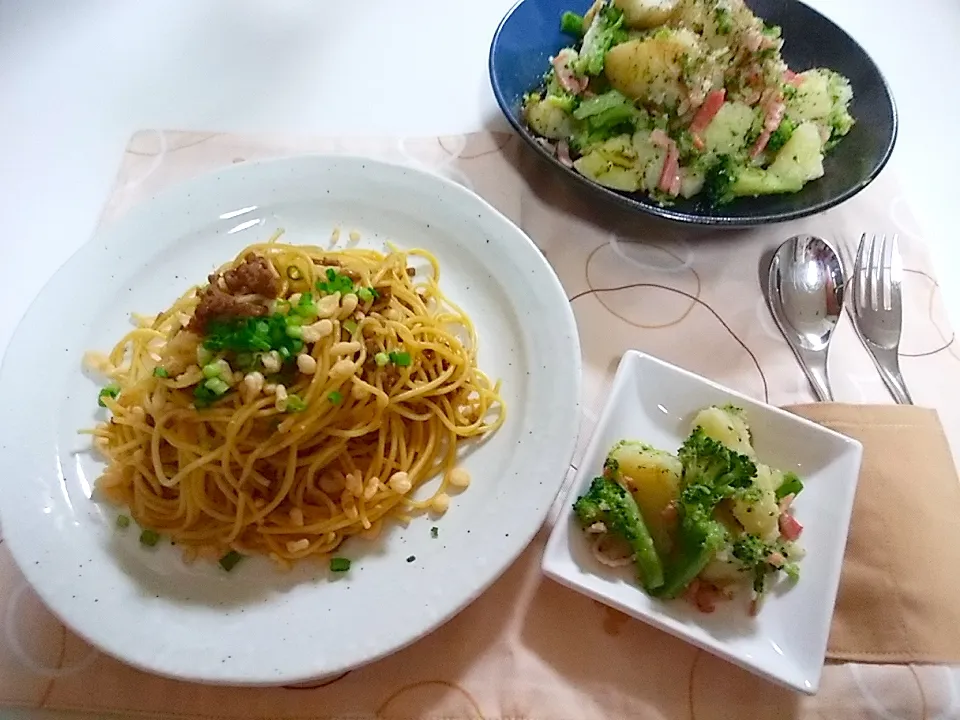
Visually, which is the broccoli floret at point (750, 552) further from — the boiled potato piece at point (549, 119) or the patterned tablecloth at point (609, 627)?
the boiled potato piece at point (549, 119)

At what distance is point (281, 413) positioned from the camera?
1420 mm

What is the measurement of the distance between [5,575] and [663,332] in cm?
146

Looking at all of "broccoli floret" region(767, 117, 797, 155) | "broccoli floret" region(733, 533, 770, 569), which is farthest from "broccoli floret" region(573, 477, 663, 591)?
"broccoli floret" region(767, 117, 797, 155)

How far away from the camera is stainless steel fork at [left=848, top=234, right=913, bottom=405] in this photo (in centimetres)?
167

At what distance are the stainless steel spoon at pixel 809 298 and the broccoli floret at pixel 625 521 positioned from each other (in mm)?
612

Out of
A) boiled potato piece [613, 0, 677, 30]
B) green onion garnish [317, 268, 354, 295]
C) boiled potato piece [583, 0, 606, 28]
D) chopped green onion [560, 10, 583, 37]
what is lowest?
green onion garnish [317, 268, 354, 295]

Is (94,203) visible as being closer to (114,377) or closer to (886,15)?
(114,377)

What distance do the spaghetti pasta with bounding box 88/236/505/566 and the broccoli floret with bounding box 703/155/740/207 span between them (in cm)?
78

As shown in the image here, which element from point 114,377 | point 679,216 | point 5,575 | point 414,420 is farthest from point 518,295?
point 5,575

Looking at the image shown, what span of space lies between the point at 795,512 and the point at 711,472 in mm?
240

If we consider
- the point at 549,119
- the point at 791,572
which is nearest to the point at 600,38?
the point at 549,119

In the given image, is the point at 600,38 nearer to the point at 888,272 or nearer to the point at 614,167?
the point at 614,167

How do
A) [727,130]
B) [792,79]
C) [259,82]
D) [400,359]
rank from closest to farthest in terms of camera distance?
[400,359], [727,130], [792,79], [259,82]

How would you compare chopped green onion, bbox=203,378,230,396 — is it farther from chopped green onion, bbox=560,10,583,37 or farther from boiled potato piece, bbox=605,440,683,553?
chopped green onion, bbox=560,10,583,37
